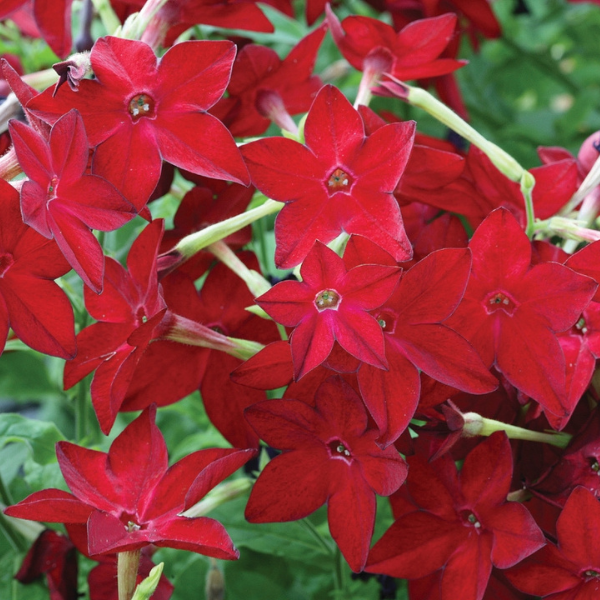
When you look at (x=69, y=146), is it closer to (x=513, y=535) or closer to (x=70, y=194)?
(x=70, y=194)

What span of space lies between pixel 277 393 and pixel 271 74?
294 mm

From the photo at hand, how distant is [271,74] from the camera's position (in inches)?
25.2

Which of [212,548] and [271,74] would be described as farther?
[271,74]

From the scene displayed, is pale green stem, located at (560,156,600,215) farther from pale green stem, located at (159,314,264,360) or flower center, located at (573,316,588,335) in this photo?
pale green stem, located at (159,314,264,360)

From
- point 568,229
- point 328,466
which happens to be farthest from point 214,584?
→ point 568,229

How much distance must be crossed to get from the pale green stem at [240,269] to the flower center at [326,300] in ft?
0.30

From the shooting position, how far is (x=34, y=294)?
1.59ft

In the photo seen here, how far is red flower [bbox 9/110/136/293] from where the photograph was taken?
439mm

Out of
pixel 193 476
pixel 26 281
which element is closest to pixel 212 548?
pixel 193 476

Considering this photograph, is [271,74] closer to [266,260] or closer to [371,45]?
[371,45]

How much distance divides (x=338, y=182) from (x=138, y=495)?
243mm

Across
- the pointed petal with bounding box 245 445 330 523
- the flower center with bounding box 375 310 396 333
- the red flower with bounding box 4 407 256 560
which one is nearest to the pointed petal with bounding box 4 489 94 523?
the red flower with bounding box 4 407 256 560

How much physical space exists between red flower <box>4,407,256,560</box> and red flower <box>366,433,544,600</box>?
0.12 metres

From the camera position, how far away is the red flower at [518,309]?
470 mm
